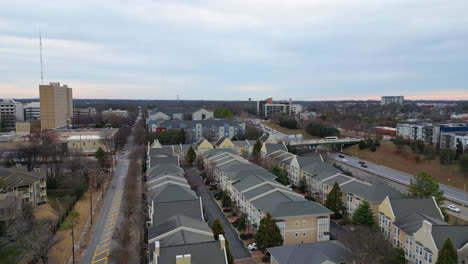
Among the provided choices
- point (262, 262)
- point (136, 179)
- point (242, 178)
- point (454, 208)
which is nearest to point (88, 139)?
point (136, 179)

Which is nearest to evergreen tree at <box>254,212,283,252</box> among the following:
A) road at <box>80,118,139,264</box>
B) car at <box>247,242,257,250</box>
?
car at <box>247,242,257,250</box>

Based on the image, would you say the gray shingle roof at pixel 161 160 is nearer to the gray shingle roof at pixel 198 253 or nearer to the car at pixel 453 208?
the gray shingle roof at pixel 198 253

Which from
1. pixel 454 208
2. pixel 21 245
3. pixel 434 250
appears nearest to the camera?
pixel 434 250

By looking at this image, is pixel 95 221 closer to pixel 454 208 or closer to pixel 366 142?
pixel 454 208

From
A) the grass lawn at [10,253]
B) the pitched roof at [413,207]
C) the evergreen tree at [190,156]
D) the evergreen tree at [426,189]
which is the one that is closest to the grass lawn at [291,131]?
the evergreen tree at [190,156]

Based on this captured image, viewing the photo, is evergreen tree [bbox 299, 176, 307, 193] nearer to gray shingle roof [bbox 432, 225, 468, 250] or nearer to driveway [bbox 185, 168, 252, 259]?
driveway [bbox 185, 168, 252, 259]

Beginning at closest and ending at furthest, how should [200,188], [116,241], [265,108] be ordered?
[116,241], [200,188], [265,108]

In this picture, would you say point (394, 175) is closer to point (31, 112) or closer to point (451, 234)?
point (451, 234)

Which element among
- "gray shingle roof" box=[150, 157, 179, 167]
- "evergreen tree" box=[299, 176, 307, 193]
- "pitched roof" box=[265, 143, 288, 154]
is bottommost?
"evergreen tree" box=[299, 176, 307, 193]
